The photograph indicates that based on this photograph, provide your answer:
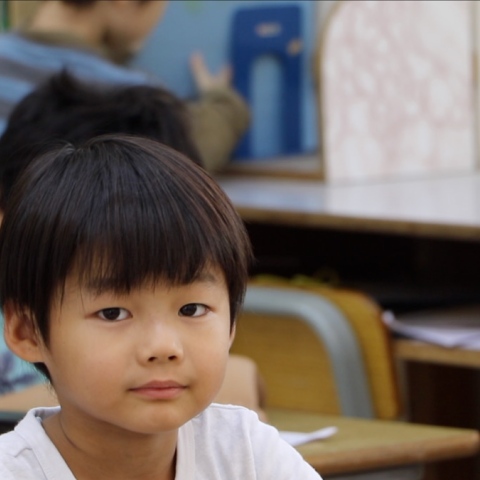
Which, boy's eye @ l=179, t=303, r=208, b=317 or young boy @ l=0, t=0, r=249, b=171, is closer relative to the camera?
boy's eye @ l=179, t=303, r=208, b=317

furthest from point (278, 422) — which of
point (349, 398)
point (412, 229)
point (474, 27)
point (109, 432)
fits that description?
point (474, 27)

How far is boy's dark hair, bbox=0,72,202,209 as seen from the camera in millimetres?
1877

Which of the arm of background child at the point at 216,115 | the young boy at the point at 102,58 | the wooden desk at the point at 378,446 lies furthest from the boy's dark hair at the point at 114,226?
the arm of background child at the point at 216,115

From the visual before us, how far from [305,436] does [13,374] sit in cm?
45

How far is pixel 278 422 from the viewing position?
2.27m

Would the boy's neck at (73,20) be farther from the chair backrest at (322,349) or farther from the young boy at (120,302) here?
the young boy at (120,302)

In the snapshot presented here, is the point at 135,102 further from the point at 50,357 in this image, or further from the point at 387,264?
the point at 387,264

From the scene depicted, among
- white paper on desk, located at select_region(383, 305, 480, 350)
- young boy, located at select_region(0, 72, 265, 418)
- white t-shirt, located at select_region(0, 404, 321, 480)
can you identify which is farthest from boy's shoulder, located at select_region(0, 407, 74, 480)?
white paper on desk, located at select_region(383, 305, 480, 350)

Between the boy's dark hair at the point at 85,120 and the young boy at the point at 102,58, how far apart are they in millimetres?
416

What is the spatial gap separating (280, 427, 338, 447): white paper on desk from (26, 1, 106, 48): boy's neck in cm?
121

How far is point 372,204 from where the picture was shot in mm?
2846

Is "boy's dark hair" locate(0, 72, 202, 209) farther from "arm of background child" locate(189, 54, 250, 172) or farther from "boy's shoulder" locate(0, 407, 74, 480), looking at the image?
"arm of background child" locate(189, 54, 250, 172)

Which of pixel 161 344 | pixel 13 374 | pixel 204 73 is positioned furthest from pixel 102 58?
pixel 161 344

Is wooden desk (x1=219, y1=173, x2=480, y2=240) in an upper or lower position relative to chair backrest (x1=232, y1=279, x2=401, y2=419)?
upper
